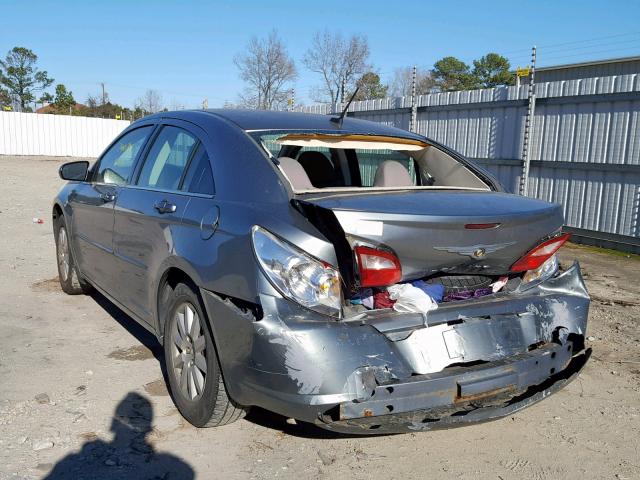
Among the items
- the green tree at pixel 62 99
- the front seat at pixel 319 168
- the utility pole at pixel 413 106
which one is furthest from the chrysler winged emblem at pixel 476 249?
the green tree at pixel 62 99

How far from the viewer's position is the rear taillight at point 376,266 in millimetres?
2598

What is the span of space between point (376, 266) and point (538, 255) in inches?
39.2

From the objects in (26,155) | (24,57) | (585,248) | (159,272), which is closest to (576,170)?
(585,248)

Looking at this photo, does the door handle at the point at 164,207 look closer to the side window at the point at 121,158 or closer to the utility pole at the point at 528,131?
the side window at the point at 121,158

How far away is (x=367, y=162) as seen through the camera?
14.8 ft

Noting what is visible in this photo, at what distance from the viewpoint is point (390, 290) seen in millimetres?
2805

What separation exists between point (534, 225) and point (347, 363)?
3.83 feet

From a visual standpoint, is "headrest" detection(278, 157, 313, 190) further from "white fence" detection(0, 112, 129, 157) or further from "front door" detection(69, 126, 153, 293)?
"white fence" detection(0, 112, 129, 157)

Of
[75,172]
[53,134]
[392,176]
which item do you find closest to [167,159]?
[392,176]

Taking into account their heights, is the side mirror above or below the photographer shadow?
above

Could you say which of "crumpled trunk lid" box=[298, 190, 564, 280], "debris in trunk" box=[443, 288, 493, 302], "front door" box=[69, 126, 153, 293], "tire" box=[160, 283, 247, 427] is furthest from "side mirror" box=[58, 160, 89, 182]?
"debris in trunk" box=[443, 288, 493, 302]

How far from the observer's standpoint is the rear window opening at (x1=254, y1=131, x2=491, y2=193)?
3.47 meters

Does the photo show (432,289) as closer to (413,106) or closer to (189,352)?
(189,352)

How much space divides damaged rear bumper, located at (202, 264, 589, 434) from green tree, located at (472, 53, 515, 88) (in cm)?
5242
